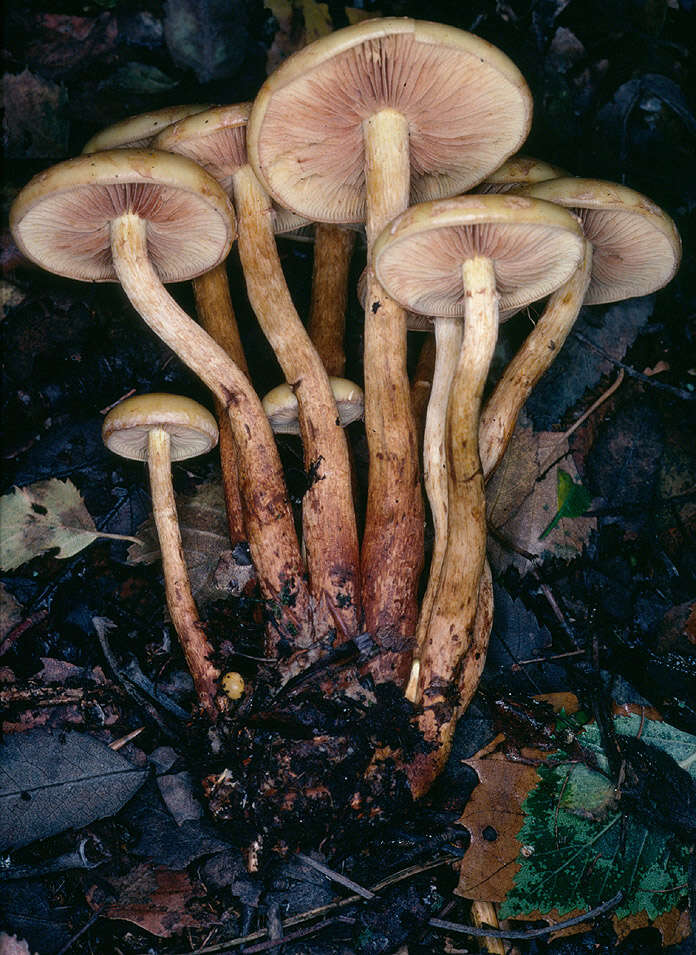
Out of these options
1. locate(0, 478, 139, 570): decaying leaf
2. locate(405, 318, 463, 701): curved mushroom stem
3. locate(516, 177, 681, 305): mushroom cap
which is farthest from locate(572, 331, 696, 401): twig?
locate(0, 478, 139, 570): decaying leaf

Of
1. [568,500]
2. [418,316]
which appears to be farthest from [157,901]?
[418,316]

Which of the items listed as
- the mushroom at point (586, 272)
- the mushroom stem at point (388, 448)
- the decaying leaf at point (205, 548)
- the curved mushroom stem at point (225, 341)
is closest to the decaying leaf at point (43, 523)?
the decaying leaf at point (205, 548)

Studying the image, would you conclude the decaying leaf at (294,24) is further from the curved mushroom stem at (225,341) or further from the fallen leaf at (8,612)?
the fallen leaf at (8,612)

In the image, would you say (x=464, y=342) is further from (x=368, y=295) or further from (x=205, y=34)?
(x=205, y=34)

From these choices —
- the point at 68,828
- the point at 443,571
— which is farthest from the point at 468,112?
the point at 68,828

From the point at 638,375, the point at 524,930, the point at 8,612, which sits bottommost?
the point at 524,930

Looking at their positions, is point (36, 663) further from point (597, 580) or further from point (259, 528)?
point (597, 580)
